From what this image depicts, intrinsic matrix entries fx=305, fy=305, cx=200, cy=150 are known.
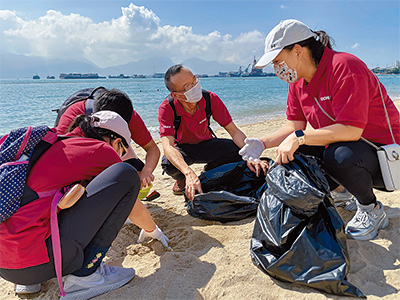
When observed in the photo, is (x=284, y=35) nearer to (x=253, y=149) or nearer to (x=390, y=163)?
(x=253, y=149)

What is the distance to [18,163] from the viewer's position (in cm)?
154

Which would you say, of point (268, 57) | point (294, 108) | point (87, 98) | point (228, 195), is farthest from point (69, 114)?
point (294, 108)

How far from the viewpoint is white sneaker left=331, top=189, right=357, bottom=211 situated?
263 cm

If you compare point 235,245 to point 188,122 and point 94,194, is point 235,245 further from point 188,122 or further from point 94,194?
point 188,122

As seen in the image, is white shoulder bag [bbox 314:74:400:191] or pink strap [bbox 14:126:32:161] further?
white shoulder bag [bbox 314:74:400:191]

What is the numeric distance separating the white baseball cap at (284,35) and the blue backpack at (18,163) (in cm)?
154

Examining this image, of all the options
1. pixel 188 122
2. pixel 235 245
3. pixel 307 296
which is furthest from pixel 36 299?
pixel 188 122

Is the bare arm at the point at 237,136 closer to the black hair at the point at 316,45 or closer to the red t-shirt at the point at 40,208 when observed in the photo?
the black hair at the point at 316,45

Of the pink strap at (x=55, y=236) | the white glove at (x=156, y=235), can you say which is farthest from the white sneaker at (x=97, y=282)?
the white glove at (x=156, y=235)

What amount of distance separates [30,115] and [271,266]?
42.2ft

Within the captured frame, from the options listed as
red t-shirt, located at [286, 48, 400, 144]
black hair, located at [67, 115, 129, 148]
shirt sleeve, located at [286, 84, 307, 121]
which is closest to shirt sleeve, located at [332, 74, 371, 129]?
red t-shirt, located at [286, 48, 400, 144]

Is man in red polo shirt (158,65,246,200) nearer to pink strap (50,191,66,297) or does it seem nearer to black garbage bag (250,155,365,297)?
black garbage bag (250,155,365,297)

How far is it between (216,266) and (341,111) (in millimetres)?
1319

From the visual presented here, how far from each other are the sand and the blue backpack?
27.6 inches
